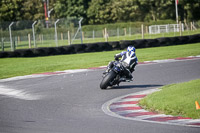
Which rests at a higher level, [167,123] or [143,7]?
[143,7]

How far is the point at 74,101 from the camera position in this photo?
10711mm

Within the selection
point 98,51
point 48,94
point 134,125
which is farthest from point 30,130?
point 98,51

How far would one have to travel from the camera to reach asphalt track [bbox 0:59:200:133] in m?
7.31

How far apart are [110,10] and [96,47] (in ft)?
132

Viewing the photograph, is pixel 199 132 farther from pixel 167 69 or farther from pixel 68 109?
pixel 167 69

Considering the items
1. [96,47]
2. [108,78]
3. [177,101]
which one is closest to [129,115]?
[177,101]

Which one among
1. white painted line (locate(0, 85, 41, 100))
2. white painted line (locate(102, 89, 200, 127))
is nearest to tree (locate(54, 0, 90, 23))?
white painted line (locate(0, 85, 41, 100))

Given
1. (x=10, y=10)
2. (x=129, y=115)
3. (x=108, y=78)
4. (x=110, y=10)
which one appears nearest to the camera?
(x=129, y=115)

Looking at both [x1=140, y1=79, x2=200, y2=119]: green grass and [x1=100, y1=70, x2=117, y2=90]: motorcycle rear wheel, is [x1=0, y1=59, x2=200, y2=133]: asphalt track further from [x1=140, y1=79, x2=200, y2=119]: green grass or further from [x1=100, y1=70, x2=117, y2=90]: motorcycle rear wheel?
[x1=140, y1=79, x2=200, y2=119]: green grass

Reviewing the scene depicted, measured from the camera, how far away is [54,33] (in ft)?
102

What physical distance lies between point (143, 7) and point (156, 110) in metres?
61.9

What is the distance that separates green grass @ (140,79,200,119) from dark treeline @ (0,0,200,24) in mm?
55699

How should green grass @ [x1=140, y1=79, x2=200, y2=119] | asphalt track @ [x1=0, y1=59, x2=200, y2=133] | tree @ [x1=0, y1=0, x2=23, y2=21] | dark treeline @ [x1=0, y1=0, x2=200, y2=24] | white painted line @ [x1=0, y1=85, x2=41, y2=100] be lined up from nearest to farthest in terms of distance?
asphalt track @ [x1=0, y1=59, x2=200, y2=133], green grass @ [x1=140, y1=79, x2=200, y2=119], white painted line @ [x1=0, y1=85, x2=41, y2=100], tree @ [x1=0, y1=0, x2=23, y2=21], dark treeline @ [x1=0, y1=0, x2=200, y2=24]

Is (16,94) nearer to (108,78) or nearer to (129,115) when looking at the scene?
(108,78)
